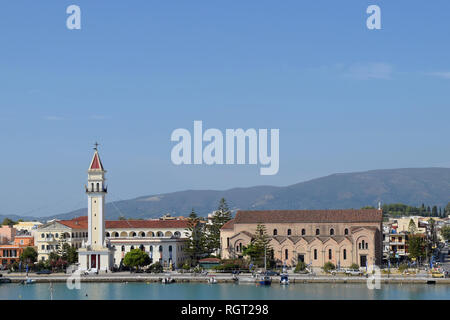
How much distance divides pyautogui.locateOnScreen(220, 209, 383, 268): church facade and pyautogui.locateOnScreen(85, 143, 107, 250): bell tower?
38.5ft

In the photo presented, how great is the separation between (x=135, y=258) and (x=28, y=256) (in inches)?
466

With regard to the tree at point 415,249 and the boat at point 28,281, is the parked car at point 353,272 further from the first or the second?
the boat at point 28,281

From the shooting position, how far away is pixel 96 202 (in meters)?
71.4

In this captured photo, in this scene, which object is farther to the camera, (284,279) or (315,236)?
(315,236)

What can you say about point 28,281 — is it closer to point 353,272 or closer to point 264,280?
point 264,280

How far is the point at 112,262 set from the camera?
7206 cm

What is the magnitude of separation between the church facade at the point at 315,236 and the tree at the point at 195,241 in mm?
2838

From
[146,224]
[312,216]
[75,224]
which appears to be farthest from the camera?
[146,224]

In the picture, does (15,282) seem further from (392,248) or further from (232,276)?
(392,248)

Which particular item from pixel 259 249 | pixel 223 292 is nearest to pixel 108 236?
pixel 259 249

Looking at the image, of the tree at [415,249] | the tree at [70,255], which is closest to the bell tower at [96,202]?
the tree at [70,255]

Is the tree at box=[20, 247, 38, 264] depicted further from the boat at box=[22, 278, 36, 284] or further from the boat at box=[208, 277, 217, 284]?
the boat at box=[208, 277, 217, 284]
